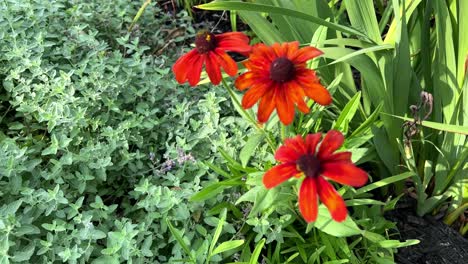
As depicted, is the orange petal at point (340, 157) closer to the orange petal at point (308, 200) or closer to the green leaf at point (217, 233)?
the orange petal at point (308, 200)

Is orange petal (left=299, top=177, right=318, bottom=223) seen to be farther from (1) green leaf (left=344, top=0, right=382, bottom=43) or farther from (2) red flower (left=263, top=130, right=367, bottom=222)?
(1) green leaf (left=344, top=0, right=382, bottom=43)

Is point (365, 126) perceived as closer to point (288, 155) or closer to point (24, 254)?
point (288, 155)

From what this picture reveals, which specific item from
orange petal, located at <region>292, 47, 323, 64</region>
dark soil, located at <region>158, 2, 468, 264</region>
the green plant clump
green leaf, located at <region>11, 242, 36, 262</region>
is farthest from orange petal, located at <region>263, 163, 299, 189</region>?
dark soil, located at <region>158, 2, 468, 264</region>

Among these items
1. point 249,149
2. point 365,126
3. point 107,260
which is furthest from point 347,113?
point 107,260

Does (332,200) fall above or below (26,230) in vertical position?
above

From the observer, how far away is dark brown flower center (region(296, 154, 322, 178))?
87cm

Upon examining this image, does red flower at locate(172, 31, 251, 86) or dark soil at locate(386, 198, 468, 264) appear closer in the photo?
red flower at locate(172, 31, 251, 86)

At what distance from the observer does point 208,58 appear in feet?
3.39

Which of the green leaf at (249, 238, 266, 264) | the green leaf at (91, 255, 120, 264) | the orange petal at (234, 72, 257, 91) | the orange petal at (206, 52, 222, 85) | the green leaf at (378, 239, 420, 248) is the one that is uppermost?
the orange petal at (206, 52, 222, 85)

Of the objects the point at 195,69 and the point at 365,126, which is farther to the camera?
the point at 365,126

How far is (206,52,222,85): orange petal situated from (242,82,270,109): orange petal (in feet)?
0.23

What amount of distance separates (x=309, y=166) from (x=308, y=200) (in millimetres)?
55

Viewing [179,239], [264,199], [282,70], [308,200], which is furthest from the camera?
[179,239]

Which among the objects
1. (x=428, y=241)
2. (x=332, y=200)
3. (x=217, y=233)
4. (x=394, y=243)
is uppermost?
(x=332, y=200)
